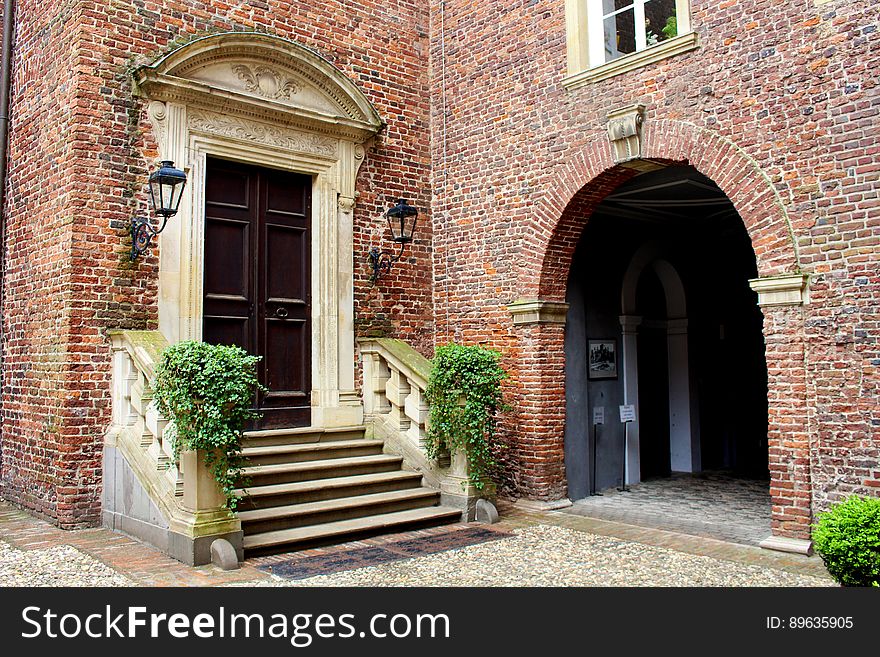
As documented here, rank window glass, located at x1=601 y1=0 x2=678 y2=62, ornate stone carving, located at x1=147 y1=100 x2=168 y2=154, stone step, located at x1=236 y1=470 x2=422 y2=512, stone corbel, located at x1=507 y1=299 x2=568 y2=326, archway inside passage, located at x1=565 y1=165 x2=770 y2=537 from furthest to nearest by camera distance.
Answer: archway inside passage, located at x1=565 y1=165 x2=770 y2=537 → stone corbel, located at x1=507 y1=299 x2=568 y2=326 → window glass, located at x1=601 y1=0 x2=678 y2=62 → ornate stone carving, located at x1=147 y1=100 x2=168 y2=154 → stone step, located at x1=236 y1=470 x2=422 y2=512

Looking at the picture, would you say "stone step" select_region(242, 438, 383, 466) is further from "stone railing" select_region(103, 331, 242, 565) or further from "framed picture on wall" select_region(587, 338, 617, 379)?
"framed picture on wall" select_region(587, 338, 617, 379)

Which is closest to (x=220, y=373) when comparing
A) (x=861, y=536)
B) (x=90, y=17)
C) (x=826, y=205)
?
(x=90, y=17)

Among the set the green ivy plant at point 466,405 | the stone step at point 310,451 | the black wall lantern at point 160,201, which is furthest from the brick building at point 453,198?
the green ivy plant at point 466,405

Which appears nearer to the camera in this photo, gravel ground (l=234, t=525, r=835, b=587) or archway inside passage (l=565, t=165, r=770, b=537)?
gravel ground (l=234, t=525, r=835, b=587)

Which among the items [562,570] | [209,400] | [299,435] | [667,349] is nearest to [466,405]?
[299,435]

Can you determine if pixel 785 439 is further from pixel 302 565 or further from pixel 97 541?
pixel 97 541

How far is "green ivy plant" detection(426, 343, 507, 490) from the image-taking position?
732 cm

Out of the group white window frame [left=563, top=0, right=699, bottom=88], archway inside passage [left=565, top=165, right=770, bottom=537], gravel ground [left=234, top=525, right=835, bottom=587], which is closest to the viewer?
gravel ground [left=234, top=525, right=835, bottom=587]

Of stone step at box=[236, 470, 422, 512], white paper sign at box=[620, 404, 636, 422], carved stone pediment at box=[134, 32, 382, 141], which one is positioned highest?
carved stone pediment at box=[134, 32, 382, 141]

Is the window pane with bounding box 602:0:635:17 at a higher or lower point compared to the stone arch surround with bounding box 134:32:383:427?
higher

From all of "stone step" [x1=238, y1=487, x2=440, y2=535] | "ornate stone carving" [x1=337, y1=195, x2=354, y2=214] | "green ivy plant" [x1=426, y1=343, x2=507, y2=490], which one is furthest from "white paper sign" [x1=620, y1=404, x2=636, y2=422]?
"ornate stone carving" [x1=337, y1=195, x2=354, y2=214]

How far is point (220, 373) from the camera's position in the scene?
5.71m

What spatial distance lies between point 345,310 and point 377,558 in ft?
10.9

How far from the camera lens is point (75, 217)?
6.88 metres
